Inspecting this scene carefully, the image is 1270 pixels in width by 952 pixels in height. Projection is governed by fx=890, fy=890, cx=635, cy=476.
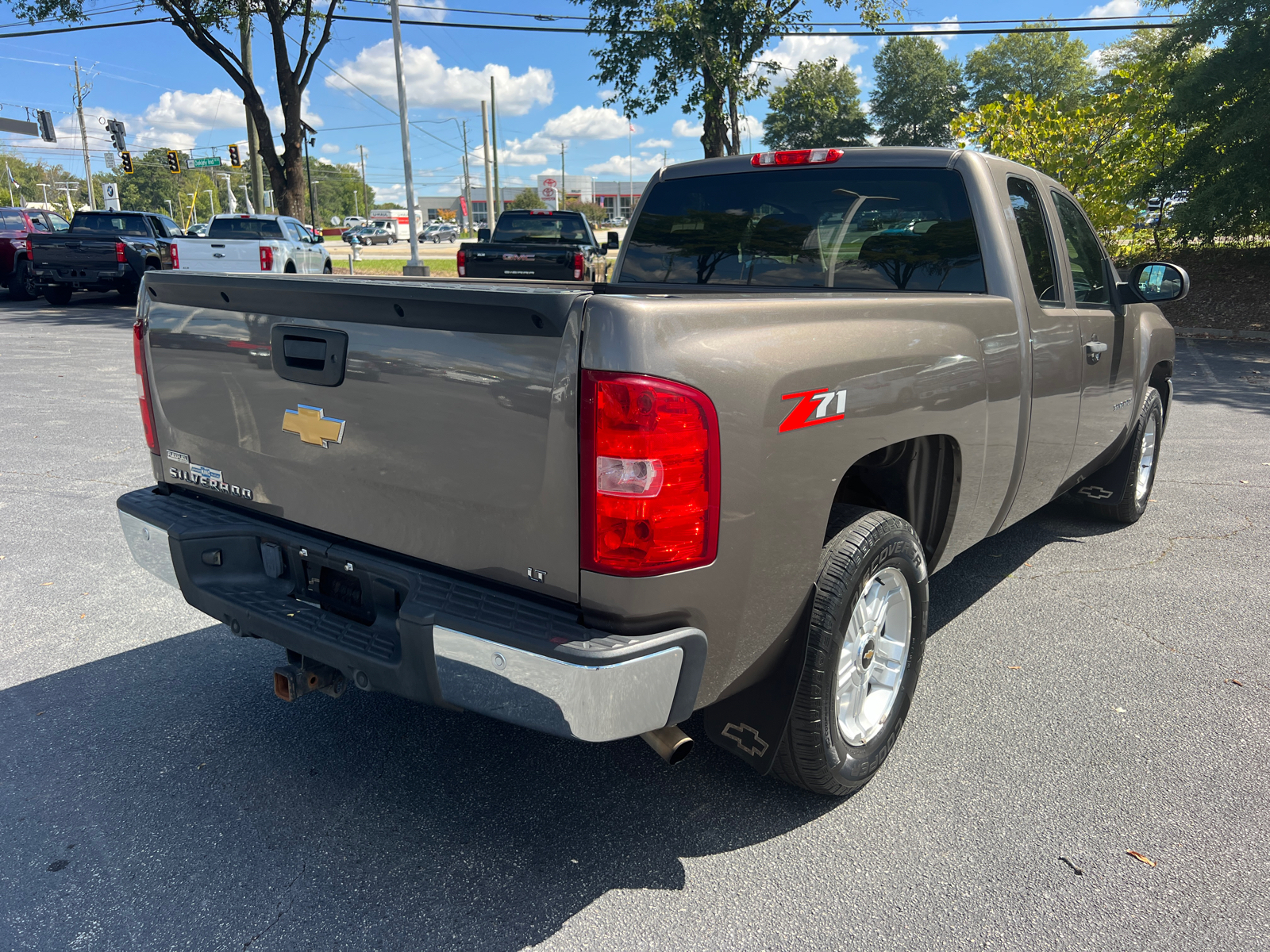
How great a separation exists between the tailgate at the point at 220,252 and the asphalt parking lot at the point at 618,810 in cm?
1321

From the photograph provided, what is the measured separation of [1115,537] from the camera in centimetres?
527

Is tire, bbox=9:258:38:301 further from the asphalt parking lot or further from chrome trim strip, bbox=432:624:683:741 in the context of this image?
chrome trim strip, bbox=432:624:683:741

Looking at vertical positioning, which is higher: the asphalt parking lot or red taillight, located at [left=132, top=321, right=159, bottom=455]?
red taillight, located at [left=132, top=321, right=159, bottom=455]

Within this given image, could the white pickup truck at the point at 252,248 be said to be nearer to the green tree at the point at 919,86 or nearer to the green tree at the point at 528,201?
the green tree at the point at 919,86

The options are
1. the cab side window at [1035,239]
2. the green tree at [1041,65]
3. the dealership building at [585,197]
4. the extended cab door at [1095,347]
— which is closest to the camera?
the cab side window at [1035,239]

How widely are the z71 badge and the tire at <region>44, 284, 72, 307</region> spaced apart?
19.2m

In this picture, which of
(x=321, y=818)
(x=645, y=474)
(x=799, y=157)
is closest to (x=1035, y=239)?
(x=799, y=157)

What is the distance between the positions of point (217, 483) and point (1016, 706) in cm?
292

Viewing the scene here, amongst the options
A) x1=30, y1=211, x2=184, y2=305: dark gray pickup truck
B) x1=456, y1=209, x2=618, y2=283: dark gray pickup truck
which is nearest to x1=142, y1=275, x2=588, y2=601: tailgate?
x1=456, y1=209, x2=618, y2=283: dark gray pickup truck

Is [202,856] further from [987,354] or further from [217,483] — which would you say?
[987,354]

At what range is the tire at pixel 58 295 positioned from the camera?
1752 cm

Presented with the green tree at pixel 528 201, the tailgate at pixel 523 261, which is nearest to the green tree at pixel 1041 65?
the green tree at pixel 528 201

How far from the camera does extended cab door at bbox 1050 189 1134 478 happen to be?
157 inches

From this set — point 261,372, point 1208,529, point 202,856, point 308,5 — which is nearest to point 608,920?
point 202,856
